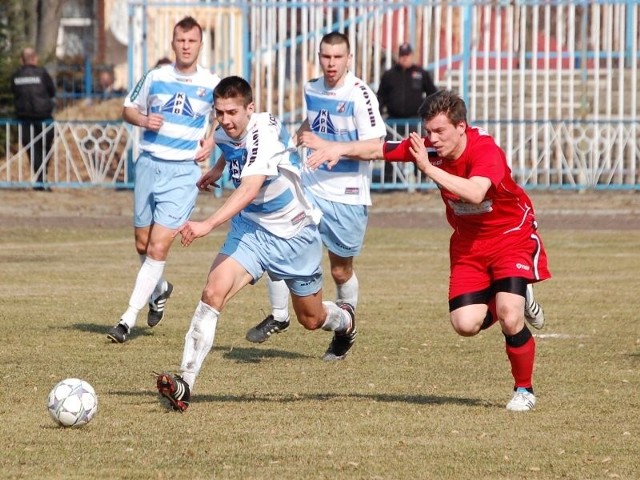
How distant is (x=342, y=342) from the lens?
10.5 m

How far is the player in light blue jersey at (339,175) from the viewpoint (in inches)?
438

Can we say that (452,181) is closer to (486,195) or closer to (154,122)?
(486,195)

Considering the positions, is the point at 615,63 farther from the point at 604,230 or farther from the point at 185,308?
the point at 185,308

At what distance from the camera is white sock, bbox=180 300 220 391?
28.2 feet

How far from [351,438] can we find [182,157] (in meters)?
4.75

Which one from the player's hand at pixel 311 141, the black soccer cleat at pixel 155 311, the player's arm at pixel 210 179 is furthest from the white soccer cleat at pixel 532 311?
the black soccer cleat at pixel 155 311

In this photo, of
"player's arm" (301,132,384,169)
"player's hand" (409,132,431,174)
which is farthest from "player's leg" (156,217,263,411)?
"player's hand" (409,132,431,174)

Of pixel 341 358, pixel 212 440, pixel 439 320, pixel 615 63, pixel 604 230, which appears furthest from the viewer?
pixel 615 63

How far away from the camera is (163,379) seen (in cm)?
827

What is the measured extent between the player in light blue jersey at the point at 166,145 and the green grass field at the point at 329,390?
772 millimetres

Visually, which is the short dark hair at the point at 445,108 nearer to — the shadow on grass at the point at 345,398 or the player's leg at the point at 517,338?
the player's leg at the point at 517,338

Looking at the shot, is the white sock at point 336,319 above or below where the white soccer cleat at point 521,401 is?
above

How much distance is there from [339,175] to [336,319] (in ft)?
4.69

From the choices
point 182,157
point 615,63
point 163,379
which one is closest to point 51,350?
point 182,157
